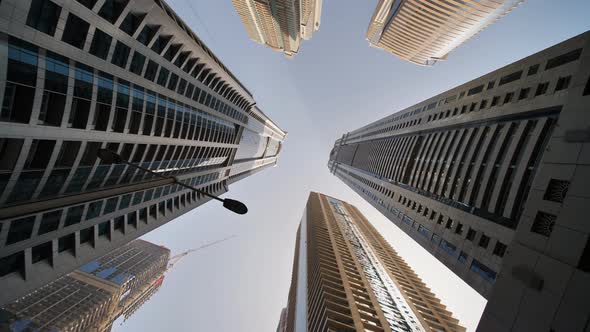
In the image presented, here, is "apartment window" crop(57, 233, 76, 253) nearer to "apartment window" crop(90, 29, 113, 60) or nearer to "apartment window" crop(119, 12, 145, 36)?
"apartment window" crop(90, 29, 113, 60)

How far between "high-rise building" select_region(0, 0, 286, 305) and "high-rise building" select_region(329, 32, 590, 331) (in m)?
19.0

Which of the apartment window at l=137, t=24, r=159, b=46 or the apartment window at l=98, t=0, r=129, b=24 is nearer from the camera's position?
the apartment window at l=98, t=0, r=129, b=24

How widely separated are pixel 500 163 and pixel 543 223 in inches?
908

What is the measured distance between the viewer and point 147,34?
44875 millimetres

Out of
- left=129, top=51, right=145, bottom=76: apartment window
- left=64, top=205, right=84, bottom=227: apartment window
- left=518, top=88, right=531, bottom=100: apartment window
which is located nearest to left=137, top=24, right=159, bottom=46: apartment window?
left=129, top=51, right=145, bottom=76: apartment window

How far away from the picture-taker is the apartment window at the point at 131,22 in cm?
3978

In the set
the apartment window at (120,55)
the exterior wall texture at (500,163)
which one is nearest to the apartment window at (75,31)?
the apartment window at (120,55)

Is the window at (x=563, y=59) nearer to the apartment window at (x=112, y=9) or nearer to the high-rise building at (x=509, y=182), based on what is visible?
the high-rise building at (x=509, y=182)

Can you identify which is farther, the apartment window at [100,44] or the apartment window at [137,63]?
the apartment window at [137,63]

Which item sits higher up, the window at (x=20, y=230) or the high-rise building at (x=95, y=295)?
the window at (x=20, y=230)

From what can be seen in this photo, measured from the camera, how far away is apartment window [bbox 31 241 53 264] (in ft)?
120

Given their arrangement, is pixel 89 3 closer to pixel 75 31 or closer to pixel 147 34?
pixel 75 31

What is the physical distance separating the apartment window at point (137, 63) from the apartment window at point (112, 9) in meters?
6.19

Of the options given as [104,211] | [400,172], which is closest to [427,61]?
[400,172]
